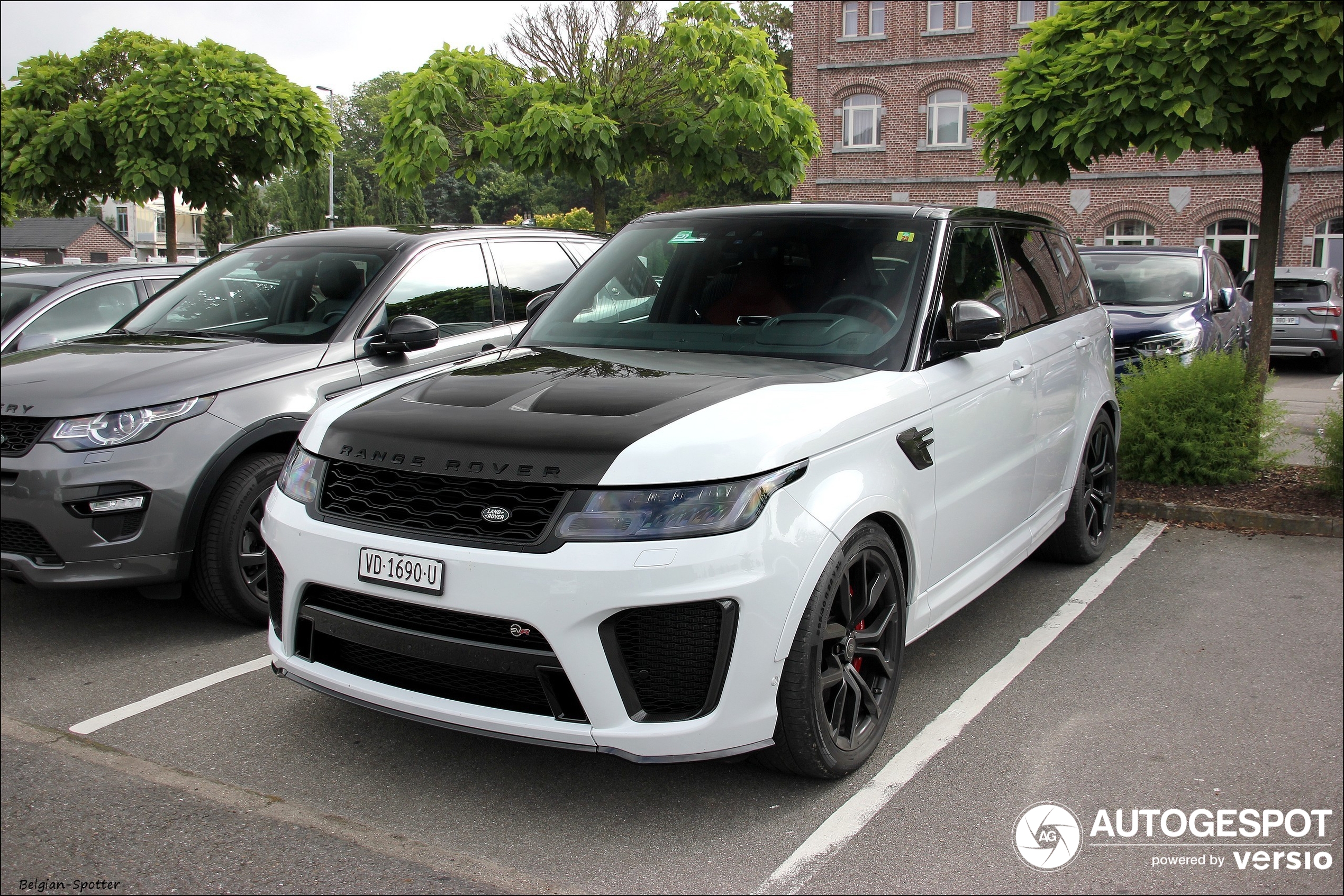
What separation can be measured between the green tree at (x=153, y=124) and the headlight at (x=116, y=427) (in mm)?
6902

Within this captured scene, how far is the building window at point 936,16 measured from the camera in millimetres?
38625

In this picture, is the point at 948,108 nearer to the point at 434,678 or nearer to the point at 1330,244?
the point at 1330,244

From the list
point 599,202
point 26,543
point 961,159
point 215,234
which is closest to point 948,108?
point 961,159

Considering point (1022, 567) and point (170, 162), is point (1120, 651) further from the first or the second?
point (170, 162)

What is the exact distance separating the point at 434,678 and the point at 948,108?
129ft

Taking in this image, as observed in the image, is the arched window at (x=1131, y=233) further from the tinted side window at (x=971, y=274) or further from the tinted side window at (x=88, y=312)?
the tinted side window at (x=971, y=274)

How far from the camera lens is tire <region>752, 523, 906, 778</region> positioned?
309cm

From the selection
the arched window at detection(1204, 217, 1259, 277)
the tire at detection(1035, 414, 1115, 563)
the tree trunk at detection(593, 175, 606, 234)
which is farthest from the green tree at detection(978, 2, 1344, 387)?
the arched window at detection(1204, 217, 1259, 277)

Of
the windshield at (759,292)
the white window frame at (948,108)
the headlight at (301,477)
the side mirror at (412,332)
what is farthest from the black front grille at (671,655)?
the white window frame at (948,108)

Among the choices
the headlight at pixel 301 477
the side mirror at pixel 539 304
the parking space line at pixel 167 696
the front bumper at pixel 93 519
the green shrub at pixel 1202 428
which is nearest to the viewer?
the headlight at pixel 301 477

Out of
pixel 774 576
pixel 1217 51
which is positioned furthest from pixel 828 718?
pixel 1217 51

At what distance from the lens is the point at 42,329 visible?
7.73m

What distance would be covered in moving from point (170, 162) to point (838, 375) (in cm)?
943

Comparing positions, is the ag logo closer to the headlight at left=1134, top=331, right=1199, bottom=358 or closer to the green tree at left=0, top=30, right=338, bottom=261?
the headlight at left=1134, top=331, right=1199, bottom=358
